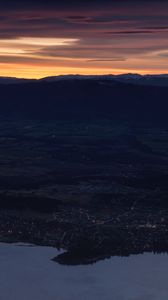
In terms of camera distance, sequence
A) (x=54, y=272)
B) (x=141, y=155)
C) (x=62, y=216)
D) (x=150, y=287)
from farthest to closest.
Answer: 1. (x=141, y=155)
2. (x=62, y=216)
3. (x=54, y=272)
4. (x=150, y=287)

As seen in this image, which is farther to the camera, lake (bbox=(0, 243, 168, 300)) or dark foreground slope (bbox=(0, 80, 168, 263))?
dark foreground slope (bbox=(0, 80, 168, 263))

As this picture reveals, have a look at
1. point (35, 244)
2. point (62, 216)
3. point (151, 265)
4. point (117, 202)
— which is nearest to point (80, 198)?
point (117, 202)

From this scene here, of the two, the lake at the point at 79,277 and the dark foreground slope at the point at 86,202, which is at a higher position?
the dark foreground slope at the point at 86,202

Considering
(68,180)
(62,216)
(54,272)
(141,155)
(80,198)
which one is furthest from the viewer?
(141,155)

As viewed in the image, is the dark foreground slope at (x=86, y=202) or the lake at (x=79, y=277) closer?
the lake at (x=79, y=277)

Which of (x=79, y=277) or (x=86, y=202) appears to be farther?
(x=86, y=202)

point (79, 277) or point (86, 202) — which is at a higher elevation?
point (86, 202)

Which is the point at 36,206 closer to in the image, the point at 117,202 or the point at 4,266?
the point at 117,202

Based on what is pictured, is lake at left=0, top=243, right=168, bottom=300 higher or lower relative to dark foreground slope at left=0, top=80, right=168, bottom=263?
lower
